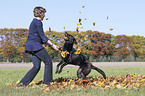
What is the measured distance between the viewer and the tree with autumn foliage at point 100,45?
41791mm

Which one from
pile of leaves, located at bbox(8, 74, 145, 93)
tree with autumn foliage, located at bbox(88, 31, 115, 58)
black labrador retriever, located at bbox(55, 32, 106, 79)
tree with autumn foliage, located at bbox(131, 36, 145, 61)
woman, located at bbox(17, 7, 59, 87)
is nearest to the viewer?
pile of leaves, located at bbox(8, 74, 145, 93)

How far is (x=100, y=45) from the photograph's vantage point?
42219 millimetres

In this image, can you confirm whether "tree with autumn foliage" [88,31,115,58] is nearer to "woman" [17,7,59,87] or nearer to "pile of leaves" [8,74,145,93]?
"pile of leaves" [8,74,145,93]

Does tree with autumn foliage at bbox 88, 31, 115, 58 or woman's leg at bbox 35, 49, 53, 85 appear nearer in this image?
woman's leg at bbox 35, 49, 53, 85

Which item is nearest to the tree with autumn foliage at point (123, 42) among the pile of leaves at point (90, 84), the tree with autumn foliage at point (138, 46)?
the tree with autumn foliage at point (138, 46)

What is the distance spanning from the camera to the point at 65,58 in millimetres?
5672

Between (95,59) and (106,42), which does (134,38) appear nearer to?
(106,42)

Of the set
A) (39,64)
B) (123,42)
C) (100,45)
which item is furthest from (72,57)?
(123,42)

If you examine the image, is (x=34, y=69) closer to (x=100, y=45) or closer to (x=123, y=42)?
(x=100, y=45)

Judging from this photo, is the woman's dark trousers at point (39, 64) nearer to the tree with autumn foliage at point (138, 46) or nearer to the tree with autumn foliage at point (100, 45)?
the tree with autumn foliage at point (100, 45)

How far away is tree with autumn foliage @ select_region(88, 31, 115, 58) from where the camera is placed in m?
41.8

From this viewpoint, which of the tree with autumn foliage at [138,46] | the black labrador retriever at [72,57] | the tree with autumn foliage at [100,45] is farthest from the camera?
the tree with autumn foliage at [138,46]

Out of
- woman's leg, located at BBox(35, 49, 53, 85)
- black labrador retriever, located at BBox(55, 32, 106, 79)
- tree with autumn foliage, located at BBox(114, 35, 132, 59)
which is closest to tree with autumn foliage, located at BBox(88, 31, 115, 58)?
tree with autumn foliage, located at BBox(114, 35, 132, 59)

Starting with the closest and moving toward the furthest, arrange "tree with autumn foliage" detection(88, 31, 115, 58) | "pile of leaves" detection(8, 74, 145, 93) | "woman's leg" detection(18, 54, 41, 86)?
"pile of leaves" detection(8, 74, 145, 93)
"woman's leg" detection(18, 54, 41, 86)
"tree with autumn foliage" detection(88, 31, 115, 58)
